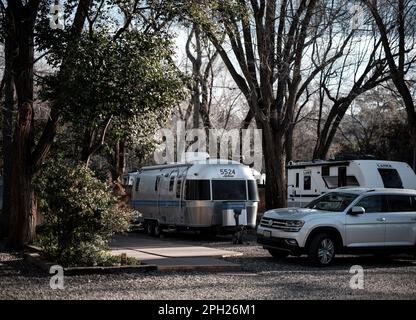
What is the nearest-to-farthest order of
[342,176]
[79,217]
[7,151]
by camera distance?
[79,217], [7,151], [342,176]

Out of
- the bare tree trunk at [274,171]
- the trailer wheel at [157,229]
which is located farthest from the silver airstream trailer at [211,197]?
the bare tree trunk at [274,171]

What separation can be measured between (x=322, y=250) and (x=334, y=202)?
5.11 feet

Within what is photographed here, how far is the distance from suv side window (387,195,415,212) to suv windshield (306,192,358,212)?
1.03 metres

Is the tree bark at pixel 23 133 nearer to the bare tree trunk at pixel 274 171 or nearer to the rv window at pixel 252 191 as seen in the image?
the rv window at pixel 252 191

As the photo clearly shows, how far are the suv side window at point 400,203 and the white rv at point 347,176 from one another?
4.17 m

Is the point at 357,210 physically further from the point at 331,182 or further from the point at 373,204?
the point at 331,182

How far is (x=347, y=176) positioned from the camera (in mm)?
22391

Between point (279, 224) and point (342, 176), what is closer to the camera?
point (279, 224)

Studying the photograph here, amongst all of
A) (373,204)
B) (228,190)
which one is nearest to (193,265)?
(373,204)

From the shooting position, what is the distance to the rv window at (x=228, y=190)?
2211cm

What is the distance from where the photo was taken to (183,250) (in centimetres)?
1703

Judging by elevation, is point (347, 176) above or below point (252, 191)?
above

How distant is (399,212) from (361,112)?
4054 centimetres
